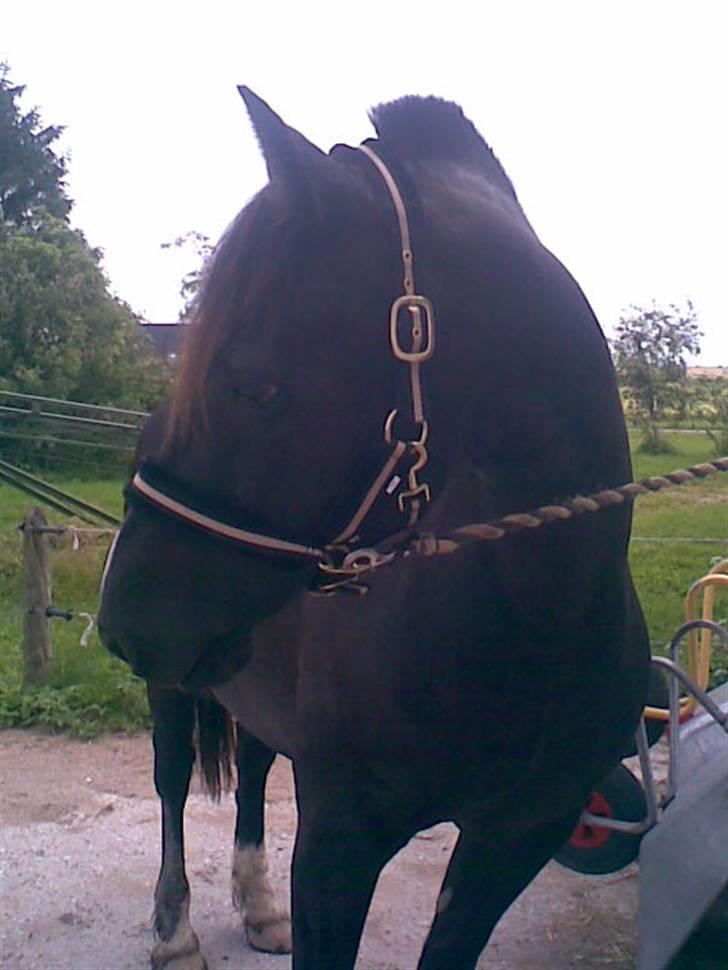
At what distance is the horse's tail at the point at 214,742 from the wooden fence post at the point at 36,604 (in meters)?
2.54

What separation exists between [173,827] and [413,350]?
7.47 feet

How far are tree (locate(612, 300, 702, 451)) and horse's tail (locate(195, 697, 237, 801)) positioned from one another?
29.0 ft

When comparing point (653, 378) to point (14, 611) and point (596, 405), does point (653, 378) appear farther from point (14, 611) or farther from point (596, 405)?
point (596, 405)

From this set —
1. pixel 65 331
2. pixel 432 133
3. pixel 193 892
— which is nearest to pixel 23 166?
pixel 65 331

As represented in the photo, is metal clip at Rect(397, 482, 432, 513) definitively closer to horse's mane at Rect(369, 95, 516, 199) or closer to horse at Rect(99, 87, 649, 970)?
horse at Rect(99, 87, 649, 970)

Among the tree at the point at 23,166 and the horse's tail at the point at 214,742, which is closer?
the horse's tail at the point at 214,742

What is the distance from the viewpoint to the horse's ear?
1.48 metres

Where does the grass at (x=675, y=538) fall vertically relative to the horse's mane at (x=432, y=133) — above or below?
below

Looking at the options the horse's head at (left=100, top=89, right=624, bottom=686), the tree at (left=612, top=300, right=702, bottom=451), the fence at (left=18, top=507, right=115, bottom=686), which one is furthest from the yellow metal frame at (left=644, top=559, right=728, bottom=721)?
the tree at (left=612, top=300, right=702, bottom=451)

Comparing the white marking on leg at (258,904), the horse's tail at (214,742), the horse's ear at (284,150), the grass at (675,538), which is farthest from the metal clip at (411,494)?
the grass at (675,538)

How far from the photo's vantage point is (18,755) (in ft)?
15.9

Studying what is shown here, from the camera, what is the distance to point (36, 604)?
5.70m

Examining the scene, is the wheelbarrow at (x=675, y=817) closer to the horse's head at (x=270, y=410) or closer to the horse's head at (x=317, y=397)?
the horse's head at (x=317, y=397)

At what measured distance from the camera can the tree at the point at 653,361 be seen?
12086mm
